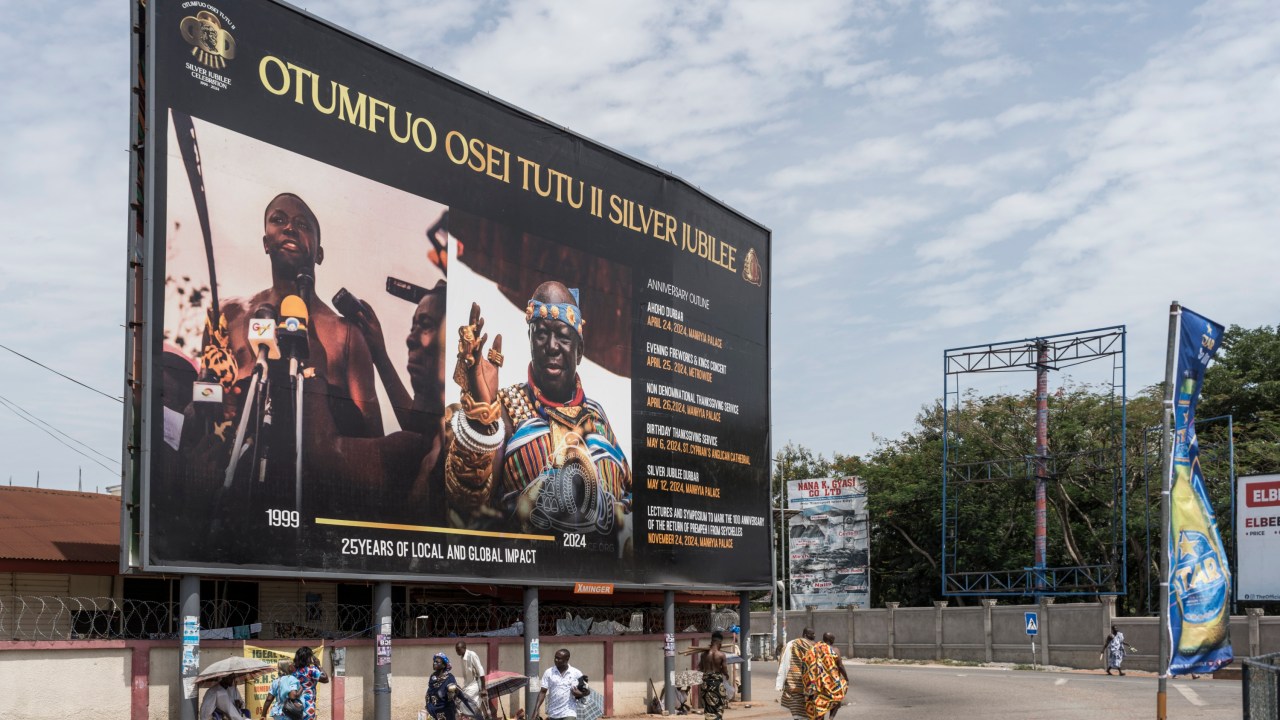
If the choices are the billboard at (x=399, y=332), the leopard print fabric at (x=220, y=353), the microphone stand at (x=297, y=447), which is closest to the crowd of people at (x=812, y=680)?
the billboard at (x=399, y=332)

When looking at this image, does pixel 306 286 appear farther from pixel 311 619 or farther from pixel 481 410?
pixel 311 619

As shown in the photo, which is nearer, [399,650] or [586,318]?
[399,650]

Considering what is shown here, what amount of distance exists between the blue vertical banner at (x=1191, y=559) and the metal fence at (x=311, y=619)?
472 inches

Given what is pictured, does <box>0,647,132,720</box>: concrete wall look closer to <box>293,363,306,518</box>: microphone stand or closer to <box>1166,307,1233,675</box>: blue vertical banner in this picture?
<box>293,363,306,518</box>: microphone stand

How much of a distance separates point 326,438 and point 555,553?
225 inches

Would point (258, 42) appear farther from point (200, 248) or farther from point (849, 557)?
point (849, 557)

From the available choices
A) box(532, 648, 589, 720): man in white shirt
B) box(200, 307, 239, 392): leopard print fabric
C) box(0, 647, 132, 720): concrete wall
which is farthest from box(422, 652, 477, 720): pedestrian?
box(200, 307, 239, 392): leopard print fabric

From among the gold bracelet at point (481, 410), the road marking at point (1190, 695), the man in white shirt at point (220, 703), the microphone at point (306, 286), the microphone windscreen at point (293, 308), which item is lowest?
the road marking at point (1190, 695)

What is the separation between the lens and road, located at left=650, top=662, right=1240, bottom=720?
2530cm

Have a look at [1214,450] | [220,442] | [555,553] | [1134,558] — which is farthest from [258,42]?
[1134,558]

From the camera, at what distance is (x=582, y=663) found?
2597cm

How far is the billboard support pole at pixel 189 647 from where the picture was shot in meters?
17.5

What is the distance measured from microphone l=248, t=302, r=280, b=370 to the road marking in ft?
63.6

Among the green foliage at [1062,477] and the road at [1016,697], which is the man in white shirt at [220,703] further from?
the green foliage at [1062,477]
